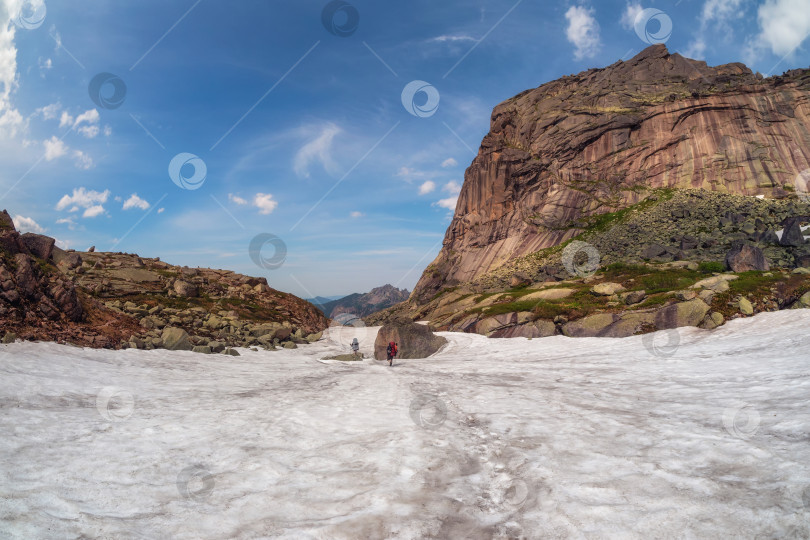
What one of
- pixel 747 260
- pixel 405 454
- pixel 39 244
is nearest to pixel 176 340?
pixel 39 244

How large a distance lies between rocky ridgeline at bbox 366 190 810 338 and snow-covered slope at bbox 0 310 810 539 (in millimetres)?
10557

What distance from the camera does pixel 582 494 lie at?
6.23m

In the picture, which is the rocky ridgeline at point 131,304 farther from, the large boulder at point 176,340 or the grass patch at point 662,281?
the grass patch at point 662,281

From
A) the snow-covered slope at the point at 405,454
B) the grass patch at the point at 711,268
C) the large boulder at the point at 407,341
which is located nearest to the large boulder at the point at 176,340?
the snow-covered slope at the point at 405,454

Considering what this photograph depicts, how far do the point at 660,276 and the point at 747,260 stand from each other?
9992 millimetres

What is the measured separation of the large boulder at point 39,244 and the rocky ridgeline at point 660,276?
118 feet

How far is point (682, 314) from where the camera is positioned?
951 inches

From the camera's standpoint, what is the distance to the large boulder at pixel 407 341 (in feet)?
98.1

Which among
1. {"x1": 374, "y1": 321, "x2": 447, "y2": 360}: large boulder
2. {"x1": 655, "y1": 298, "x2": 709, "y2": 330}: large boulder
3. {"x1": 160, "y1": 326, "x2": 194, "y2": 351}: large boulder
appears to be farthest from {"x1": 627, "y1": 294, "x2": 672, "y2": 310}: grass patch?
{"x1": 160, "y1": 326, "x2": 194, "y2": 351}: large boulder

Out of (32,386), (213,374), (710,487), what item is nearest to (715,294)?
(710,487)

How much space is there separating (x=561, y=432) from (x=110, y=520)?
349 inches

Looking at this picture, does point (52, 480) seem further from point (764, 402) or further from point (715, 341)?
point (715, 341)

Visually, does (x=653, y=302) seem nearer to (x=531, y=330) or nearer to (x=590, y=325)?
(x=590, y=325)

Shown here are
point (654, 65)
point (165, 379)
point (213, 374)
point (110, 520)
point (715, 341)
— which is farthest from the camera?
point (654, 65)
